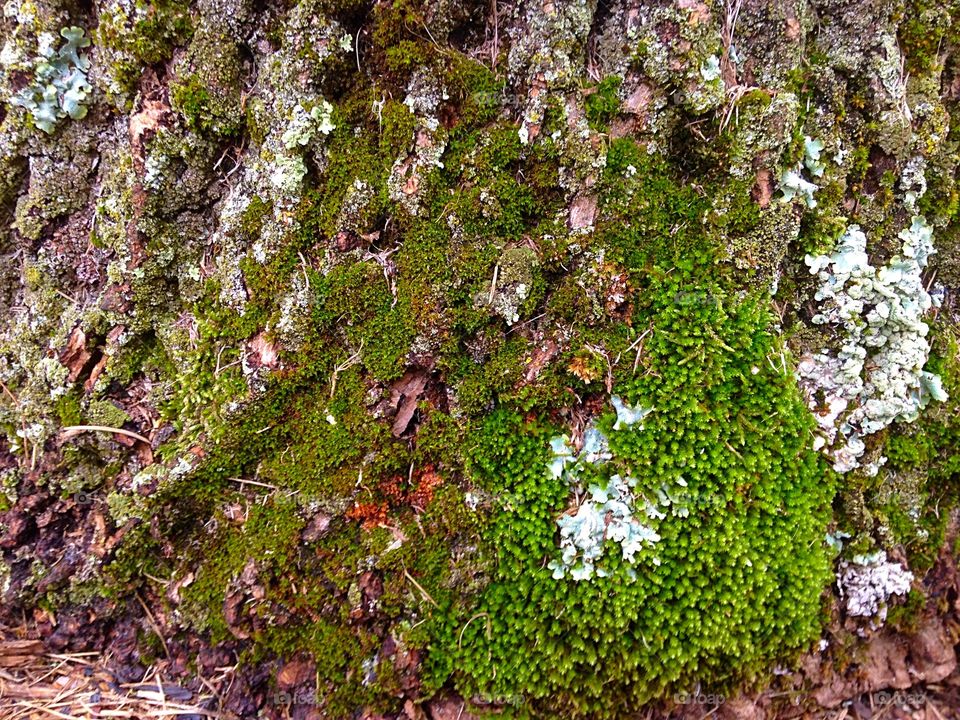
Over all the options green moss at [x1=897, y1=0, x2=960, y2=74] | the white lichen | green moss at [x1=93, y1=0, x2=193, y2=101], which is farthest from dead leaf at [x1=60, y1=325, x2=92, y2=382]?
green moss at [x1=897, y1=0, x2=960, y2=74]

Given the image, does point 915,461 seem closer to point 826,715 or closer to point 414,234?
point 826,715

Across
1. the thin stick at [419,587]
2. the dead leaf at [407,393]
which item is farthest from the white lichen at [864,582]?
the dead leaf at [407,393]

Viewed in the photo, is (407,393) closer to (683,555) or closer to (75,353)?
(683,555)

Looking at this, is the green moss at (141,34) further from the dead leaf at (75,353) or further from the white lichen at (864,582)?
the white lichen at (864,582)

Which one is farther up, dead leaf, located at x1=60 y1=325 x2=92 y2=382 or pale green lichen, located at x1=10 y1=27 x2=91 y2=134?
pale green lichen, located at x1=10 y1=27 x2=91 y2=134

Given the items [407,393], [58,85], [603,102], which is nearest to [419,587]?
[407,393]

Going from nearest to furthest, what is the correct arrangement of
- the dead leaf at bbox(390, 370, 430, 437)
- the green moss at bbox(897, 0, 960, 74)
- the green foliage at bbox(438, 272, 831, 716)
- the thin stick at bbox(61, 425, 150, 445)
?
the green foliage at bbox(438, 272, 831, 716)
the green moss at bbox(897, 0, 960, 74)
the dead leaf at bbox(390, 370, 430, 437)
the thin stick at bbox(61, 425, 150, 445)

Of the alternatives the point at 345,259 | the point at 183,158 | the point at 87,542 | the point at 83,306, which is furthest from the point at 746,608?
the point at 83,306

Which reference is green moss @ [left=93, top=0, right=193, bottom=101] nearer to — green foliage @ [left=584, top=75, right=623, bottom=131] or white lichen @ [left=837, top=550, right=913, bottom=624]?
green foliage @ [left=584, top=75, right=623, bottom=131]
